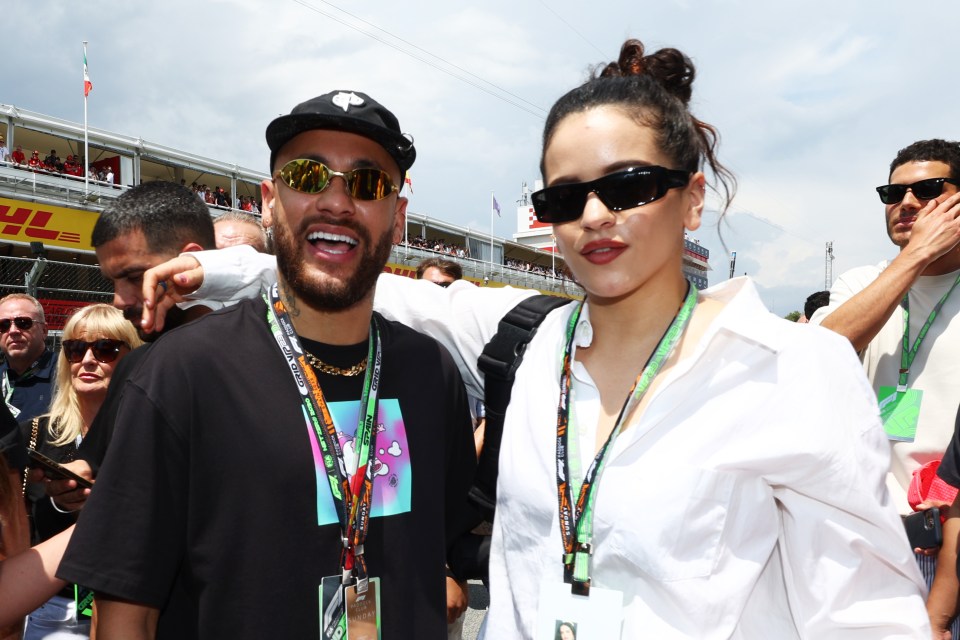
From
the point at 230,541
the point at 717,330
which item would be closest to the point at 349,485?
the point at 230,541

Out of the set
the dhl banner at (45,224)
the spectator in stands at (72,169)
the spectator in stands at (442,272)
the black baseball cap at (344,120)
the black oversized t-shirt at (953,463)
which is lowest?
A: the black oversized t-shirt at (953,463)

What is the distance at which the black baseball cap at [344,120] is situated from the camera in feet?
6.07

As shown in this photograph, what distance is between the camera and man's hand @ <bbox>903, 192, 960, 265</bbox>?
2.67 m

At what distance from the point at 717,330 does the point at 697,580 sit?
0.56m

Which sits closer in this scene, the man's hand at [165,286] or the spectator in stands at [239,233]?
the man's hand at [165,286]

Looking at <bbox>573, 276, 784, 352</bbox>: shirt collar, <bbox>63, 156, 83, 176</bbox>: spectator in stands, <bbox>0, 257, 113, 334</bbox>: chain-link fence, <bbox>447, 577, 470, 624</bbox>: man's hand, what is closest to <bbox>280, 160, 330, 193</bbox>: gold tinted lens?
<bbox>573, 276, 784, 352</bbox>: shirt collar

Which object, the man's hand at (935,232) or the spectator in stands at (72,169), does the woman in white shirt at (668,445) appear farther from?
the spectator in stands at (72,169)

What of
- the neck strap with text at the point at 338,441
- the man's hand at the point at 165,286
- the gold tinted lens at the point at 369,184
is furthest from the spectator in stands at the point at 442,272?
the neck strap with text at the point at 338,441

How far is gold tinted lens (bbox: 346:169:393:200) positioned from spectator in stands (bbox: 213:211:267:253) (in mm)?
2179

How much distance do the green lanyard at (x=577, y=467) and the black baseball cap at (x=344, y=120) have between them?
0.83 m

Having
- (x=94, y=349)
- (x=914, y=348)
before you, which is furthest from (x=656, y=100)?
(x=94, y=349)

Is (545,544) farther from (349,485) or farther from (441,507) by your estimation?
(349,485)

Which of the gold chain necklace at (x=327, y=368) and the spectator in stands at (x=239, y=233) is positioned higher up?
the spectator in stands at (x=239, y=233)

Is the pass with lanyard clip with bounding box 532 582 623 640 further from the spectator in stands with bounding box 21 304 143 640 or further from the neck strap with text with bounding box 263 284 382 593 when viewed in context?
the spectator in stands with bounding box 21 304 143 640
